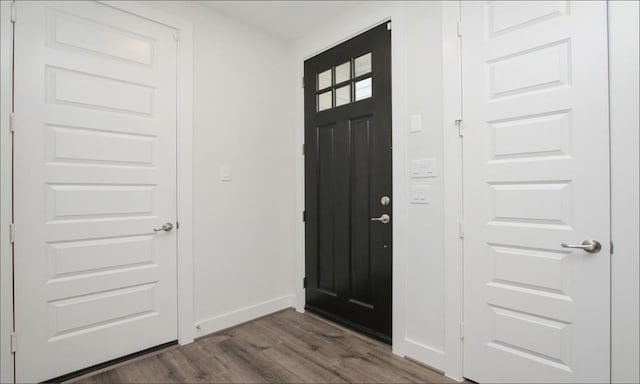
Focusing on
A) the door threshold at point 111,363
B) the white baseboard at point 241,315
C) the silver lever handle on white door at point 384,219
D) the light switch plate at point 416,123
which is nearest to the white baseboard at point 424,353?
the silver lever handle on white door at point 384,219

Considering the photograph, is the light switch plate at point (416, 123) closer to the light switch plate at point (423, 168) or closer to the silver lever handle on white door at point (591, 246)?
the light switch plate at point (423, 168)

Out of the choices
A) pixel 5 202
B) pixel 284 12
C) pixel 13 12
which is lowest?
pixel 5 202

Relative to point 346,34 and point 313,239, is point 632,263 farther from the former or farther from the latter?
point 346,34

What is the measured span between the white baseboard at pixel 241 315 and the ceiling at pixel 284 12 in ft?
8.64

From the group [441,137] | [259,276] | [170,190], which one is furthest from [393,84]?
[259,276]

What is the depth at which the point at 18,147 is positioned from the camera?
1858mm

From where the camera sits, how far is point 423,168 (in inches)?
86.8

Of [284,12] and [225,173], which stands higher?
[284,12]

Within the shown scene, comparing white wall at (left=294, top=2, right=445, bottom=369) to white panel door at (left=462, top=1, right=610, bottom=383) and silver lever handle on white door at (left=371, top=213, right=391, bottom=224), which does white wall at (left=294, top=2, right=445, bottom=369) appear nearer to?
silver lever handle on white door at (left=371, top=213, right=391, bottom=224)

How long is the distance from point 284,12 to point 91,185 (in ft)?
6.66

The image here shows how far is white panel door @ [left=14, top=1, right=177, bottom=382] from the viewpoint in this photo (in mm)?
1901

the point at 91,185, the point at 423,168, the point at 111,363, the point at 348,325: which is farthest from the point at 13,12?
the point at 348,325

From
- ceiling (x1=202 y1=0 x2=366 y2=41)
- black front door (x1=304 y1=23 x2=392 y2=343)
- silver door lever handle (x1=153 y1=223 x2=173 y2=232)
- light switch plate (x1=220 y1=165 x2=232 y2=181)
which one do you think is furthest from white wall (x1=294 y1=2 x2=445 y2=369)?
silver door lever handle (x1=153 y1=223 x2=173 y2=232)

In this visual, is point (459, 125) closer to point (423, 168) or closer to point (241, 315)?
point (423, 168)
